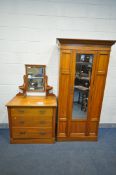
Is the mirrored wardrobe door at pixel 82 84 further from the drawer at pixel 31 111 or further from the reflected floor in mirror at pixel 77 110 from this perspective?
the drawer at pixel 31 111

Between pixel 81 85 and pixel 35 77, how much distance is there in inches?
37.9

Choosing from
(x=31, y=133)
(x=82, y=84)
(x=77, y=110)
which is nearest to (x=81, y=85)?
(x=82, y=84)

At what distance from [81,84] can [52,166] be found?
4.69 ft

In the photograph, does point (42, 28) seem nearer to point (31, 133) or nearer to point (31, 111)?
point (31, 111)

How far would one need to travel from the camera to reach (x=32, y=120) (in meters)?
2.27

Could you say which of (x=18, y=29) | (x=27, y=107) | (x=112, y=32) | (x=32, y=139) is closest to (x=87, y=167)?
(x=32, y=139)

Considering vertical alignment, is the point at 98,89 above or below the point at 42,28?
below

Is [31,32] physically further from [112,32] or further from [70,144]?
[70,144]

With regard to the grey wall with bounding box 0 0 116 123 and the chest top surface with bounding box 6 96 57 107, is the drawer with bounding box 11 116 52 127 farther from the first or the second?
the grey wall with bounding box 0 0 116 123

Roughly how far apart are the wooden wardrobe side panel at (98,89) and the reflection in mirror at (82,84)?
123 millimetres

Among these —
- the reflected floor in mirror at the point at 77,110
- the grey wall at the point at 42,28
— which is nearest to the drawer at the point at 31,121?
the reflected floor in mirror at the point at 77,110

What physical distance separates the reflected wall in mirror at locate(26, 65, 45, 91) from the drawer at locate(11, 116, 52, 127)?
0.64 metres

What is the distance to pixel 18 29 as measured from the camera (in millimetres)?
2445

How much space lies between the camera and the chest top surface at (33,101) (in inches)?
85.9
